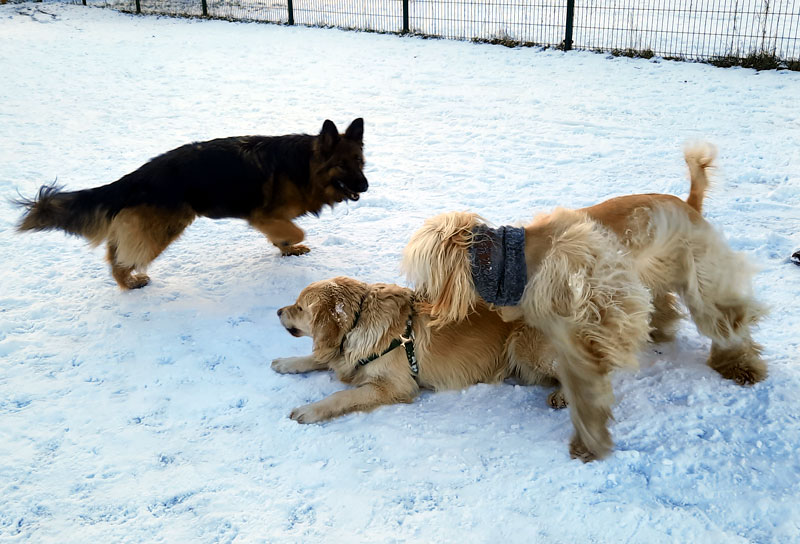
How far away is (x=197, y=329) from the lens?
4023 mm

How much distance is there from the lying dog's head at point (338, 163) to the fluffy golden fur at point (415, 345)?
5.19 feet

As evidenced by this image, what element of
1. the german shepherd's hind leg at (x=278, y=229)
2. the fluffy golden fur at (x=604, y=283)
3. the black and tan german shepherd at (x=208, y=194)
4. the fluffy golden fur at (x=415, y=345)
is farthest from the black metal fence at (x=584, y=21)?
the fluffy golden fur at (x=415, y=345)

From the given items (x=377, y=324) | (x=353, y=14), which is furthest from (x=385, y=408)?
(x=353, y=14)

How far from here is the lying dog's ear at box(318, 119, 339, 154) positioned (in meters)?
4.75

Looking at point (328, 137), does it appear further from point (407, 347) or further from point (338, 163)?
point (407, 347)

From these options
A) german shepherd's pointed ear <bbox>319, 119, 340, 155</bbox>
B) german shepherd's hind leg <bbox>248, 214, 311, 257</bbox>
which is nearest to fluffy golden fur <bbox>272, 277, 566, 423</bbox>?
german shepherd's hind leg <bbox>248, 214, 311, 257</bbox>

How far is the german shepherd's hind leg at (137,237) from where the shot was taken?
170 inches

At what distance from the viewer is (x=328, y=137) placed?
15.7 feet

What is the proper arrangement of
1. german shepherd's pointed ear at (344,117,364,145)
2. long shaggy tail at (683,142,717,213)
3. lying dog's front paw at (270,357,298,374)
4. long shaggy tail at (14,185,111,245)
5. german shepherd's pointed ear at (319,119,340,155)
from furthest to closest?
german shepherd's pointed ear at (344,117,364,145)
german shepherd's pointed ear at (319,119,340,155)
long shaggy tail at (14,185,111,245)
lying dog's front paw at (270,357,298,374)
long shaggy tail at (683,142,717,213)

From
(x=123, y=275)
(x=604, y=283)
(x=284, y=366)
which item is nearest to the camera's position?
(x=604, y=283)

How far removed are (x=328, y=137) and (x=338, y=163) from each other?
21cm

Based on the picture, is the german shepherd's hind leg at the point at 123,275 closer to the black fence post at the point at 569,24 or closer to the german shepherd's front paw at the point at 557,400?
the german shepherd's front paw at the point at 557,400

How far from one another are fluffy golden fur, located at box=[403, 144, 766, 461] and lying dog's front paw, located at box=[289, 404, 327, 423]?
0.80m

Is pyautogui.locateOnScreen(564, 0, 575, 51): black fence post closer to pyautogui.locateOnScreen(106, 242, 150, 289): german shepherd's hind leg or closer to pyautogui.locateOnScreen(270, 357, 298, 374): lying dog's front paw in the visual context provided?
pyautogui.locateOnScreen(106, 242, 150, 289): german shepherd's hind leg
